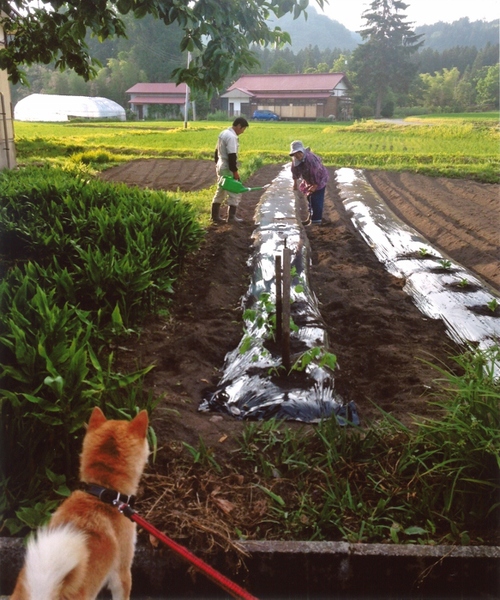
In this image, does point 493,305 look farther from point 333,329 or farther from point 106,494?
point 106,494

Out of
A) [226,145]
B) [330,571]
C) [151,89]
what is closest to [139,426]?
[330,571]

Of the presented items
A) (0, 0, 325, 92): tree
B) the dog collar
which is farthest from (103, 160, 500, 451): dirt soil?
(0, 0, 325, 92): tree

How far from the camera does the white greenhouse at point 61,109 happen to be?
21.4 m

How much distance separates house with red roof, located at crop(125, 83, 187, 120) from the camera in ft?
40.0

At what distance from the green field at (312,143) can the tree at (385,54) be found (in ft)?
18.9

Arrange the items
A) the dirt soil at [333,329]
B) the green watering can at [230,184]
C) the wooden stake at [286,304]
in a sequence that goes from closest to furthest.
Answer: the dirt soil at [333,329]
the wooden stake at [286,304]
the green watering can at [230,184]

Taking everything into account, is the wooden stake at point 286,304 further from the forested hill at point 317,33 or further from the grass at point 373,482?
the forested hill at point 317,33

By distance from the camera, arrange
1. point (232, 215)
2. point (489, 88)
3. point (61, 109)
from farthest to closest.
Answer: point (61, 109) < point (489, 88) < point (232, 215)

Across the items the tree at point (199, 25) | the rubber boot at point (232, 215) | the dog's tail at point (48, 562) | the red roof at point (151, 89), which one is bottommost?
the rubber boot at point (232, 215)

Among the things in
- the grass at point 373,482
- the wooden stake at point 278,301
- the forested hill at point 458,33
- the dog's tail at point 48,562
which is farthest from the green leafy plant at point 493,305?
the dog's tail at point 48,562

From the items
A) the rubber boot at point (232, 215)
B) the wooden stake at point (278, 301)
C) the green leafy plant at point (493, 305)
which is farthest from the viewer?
the rubber boot at point (232, 215)

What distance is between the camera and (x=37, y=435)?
2.62 m

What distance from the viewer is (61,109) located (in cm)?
2181

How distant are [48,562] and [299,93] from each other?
1095cm
